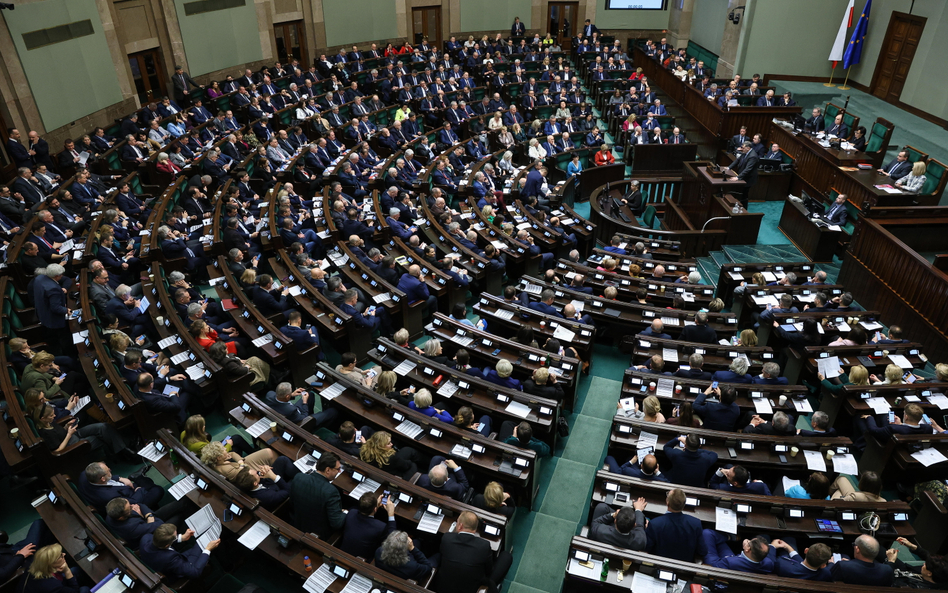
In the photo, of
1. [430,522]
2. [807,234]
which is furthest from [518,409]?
[807,234]

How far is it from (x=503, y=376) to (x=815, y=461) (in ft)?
10.8

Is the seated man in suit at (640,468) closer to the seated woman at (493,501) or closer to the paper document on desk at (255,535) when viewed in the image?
the seated woman at (493,501)

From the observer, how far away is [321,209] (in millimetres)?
11055

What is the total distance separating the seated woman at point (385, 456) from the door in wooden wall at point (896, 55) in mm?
17861

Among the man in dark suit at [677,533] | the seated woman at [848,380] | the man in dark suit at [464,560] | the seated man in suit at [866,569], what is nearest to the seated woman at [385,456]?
the man in dark suit at [464,560]

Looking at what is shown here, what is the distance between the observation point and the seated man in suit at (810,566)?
460 cm

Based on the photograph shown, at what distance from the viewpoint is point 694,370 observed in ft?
23.0

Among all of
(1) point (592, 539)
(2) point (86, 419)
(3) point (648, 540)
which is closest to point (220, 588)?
(2) point (86, 419)

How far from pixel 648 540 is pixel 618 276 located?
5.00m

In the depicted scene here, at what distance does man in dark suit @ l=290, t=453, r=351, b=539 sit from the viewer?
16.7 ft

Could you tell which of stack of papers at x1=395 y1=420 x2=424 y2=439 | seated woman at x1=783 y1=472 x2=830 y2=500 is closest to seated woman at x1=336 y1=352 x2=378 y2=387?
stack of papers at x1=395 y1=420 x2=424 y2=439

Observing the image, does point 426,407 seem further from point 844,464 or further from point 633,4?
point 633,4

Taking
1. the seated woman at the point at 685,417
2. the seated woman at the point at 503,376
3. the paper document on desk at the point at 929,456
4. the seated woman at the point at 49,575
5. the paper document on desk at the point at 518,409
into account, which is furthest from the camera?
the seated woman at the point at 503,376

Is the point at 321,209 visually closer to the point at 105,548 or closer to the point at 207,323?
the point at 207,323
